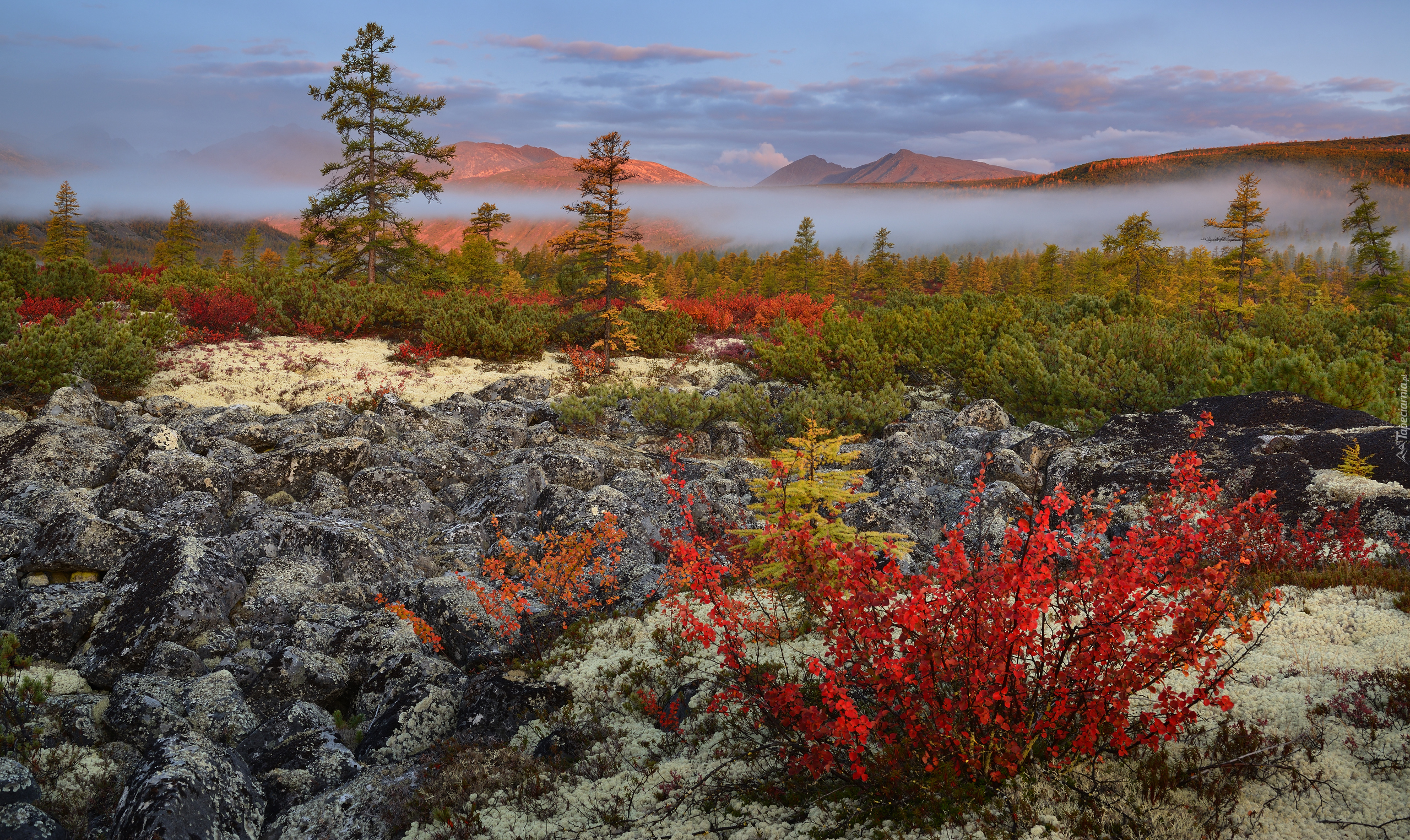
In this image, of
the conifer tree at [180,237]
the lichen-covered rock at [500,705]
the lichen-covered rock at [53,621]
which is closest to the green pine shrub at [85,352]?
the lichen-covered rock at [53,621]

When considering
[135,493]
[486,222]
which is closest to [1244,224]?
[135,493]

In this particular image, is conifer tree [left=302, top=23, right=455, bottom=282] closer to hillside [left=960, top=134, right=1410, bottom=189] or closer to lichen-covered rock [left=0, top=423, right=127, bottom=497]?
lichen-covered rock [left=0, top=423, right=127, bottom=497]

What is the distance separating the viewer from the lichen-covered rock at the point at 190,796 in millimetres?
3385

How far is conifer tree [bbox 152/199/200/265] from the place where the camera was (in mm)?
59000

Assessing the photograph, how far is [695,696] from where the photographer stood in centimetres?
475

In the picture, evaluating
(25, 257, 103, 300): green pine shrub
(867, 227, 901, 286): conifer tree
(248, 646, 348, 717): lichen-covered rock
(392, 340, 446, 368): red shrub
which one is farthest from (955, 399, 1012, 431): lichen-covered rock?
(867, 227, 901, 286): conifer tree

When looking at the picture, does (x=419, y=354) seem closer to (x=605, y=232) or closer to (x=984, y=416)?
(x=605, y=232)

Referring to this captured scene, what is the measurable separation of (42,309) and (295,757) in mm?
18725

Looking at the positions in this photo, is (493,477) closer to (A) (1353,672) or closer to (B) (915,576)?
(B) (915,576)

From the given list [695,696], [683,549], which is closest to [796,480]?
[695,696]

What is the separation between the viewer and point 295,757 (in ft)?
14.5

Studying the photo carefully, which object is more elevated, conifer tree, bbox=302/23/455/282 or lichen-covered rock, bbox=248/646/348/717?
conifer tree, bbox=302/23/455/282

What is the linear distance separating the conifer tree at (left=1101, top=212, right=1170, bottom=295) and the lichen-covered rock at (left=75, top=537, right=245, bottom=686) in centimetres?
4840

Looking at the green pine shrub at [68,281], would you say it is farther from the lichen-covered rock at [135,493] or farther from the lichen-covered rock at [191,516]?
the lichen-covered rock at [191,516]
